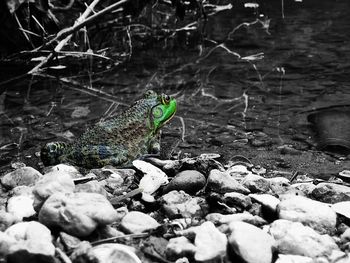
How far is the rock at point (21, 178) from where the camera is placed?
3.47 metres

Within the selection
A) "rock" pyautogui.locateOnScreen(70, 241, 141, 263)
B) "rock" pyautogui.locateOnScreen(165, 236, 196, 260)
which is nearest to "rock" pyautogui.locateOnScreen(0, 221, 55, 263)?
"rock" pyautogui.locateOnScreen(70, 241, 141, 263)

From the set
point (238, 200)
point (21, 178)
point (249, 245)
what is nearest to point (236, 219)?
point (238, 200)

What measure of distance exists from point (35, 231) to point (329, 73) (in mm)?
4771

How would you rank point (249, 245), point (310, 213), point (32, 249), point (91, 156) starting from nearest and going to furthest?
point (32, 249) → point (249, 245) → point (310, 213) → point (91, 156)

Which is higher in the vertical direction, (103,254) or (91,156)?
(103,254)

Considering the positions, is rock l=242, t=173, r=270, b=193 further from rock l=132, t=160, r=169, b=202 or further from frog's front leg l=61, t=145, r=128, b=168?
frog's front leg l=61, t=145, r=128, b=168

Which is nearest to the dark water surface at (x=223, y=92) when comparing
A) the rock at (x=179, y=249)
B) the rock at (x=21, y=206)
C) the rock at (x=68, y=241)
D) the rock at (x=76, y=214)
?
the rock at (x=21, y=206)

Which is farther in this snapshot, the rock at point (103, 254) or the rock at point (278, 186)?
the rock at point (278, 186)

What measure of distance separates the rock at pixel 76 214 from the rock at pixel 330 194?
1.27 meters

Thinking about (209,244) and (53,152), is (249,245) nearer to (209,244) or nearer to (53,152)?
(209,244)

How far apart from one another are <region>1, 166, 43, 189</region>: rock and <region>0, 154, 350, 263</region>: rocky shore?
0.13 m

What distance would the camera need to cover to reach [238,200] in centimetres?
286

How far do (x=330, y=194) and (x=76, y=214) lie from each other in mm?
1481

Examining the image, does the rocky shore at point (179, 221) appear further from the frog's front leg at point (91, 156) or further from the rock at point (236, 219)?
the frog's front leg at point (91, 156)
